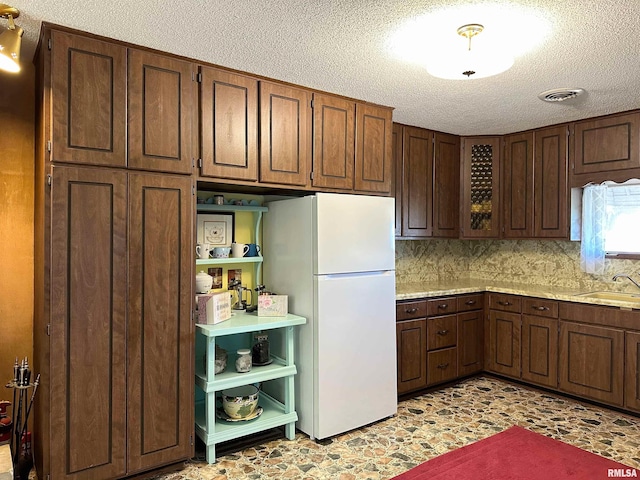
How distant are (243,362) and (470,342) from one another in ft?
7.63

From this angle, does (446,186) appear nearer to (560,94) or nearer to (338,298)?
(560,94)

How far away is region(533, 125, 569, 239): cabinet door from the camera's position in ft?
13.3

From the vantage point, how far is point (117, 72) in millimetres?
2385

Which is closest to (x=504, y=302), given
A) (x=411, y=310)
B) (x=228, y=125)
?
(x=411, y=310)

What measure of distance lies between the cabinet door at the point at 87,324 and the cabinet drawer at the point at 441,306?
2500mm

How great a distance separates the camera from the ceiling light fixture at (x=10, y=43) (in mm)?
2037

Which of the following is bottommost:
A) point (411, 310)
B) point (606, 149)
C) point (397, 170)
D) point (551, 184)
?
point (411, 310)

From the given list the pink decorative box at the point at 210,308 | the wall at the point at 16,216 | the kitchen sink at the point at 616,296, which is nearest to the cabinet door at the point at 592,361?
the kitchen sink at the point at 616,296

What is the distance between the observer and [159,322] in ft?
8.32

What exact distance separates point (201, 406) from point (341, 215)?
1.68 m

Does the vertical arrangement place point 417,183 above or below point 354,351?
above

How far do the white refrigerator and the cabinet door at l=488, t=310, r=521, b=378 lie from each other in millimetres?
1408

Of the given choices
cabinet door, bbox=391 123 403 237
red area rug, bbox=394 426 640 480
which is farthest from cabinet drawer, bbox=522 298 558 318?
red area rug, bbox=394 426 640 480

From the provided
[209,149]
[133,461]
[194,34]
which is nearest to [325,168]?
[209,149]
